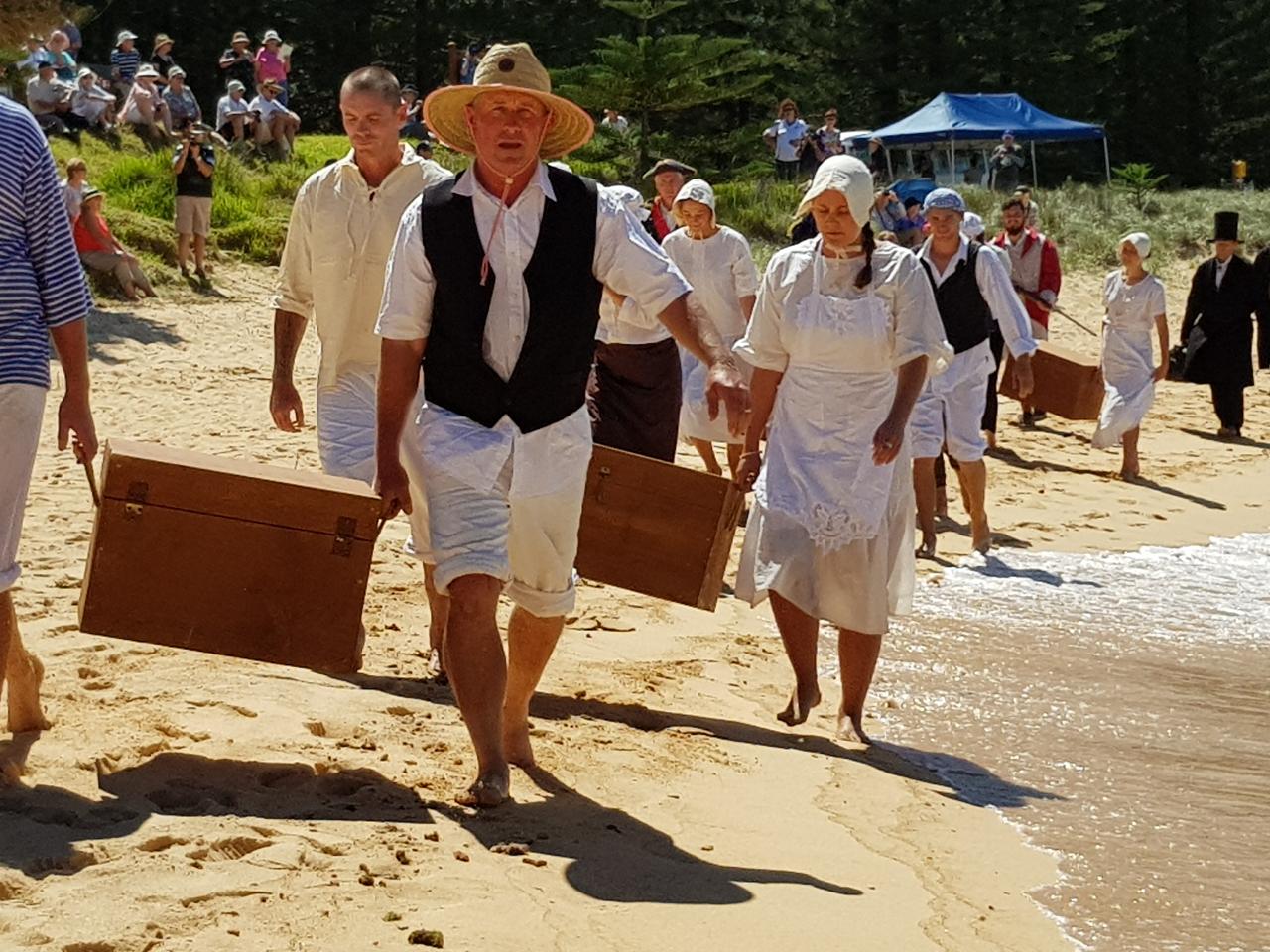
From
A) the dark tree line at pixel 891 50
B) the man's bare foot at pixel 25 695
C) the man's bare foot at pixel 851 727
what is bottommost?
the man's bare foot at pixel 851 727

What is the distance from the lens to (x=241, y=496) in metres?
5.11

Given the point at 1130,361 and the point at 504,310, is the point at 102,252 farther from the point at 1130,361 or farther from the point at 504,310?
the point at 504,310

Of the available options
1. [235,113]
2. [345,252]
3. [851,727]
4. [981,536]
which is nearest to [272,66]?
[235,113]

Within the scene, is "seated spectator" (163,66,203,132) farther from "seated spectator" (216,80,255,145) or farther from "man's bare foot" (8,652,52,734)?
"man's bare foot" (8,652,52,734)

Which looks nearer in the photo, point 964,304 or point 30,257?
point 30,257

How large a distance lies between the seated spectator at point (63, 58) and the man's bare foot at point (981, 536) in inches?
541

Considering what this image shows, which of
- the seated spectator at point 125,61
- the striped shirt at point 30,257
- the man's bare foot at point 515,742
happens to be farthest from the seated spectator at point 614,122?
the striped shirt at point 30,257

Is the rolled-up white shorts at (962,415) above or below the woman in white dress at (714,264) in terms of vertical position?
below

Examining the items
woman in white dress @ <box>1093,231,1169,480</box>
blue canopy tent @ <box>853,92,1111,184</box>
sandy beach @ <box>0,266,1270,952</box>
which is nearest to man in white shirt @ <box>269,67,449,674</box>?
sandy beach @ <box>0,266,1270,952</box>

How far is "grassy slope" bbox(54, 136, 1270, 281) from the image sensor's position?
19578 millimetres

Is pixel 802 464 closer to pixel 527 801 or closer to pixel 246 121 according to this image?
pixel 527 801

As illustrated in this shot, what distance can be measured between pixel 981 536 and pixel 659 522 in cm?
481

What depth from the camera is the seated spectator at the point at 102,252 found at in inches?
649

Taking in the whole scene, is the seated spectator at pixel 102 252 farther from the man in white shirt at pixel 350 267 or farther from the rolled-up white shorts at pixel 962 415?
the man in white shirt at pixel 350 267
